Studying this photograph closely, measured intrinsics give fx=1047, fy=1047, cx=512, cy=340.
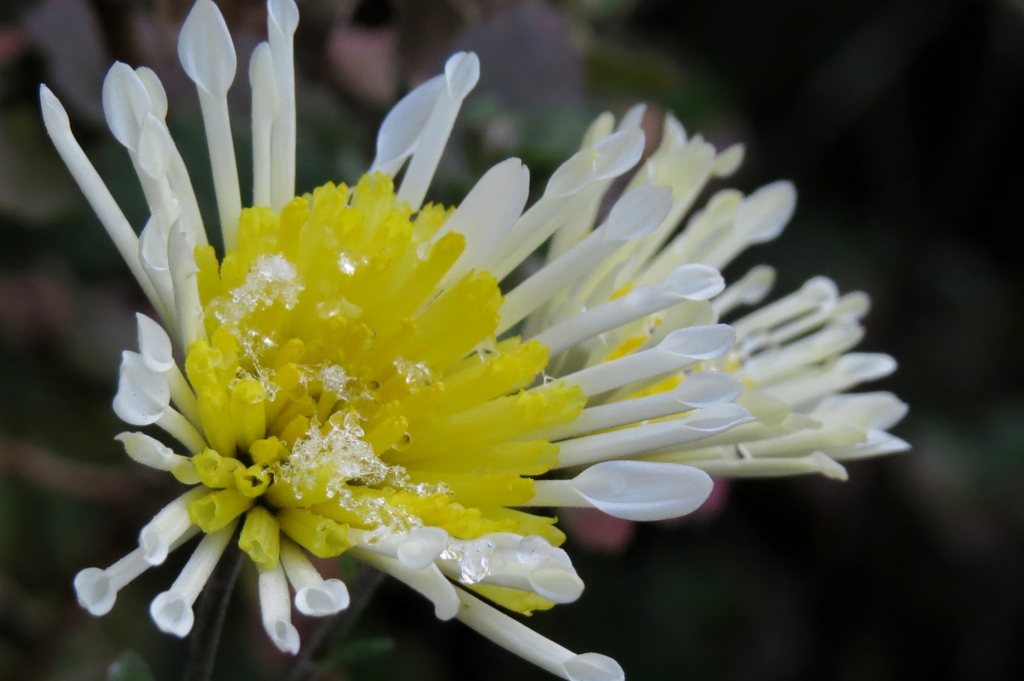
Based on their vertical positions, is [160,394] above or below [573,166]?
below

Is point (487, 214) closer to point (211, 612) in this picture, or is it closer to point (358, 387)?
point (358, 387)

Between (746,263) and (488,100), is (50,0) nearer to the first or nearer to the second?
(488,100)

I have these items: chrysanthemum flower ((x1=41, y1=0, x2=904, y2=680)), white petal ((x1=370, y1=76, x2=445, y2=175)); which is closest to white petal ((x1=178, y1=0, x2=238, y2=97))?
chrysanthemum flower ((x1=41, y1=0, x2=904, y2=680))

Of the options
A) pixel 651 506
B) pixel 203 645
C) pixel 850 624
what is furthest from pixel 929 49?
Result: pixel 203 645

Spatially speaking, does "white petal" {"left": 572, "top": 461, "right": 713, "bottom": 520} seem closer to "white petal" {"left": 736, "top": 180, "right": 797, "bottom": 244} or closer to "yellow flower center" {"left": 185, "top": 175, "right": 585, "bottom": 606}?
"yellow flower center" {"left": 185, "top": 175, "right": 585, "bottom": 606}

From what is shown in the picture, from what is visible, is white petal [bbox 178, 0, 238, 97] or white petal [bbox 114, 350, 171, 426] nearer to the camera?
white petal [bbox 114, 350, 171, 426]

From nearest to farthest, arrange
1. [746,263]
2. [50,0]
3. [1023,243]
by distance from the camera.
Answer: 1. [50,0]
2. [746,263]
3. [1023,243]

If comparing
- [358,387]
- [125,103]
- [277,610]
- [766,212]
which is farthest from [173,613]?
[766,212]
